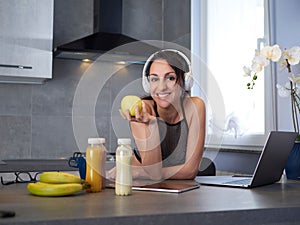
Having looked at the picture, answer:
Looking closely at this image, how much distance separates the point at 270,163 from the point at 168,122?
1.73ft

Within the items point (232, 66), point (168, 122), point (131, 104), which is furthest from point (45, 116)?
point (131, 104)

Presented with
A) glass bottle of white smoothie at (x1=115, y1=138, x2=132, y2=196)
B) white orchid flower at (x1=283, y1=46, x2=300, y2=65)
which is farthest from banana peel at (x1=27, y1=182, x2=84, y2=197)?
white orchid flower at (x1=283, y1=46, x2=300, y2=65)

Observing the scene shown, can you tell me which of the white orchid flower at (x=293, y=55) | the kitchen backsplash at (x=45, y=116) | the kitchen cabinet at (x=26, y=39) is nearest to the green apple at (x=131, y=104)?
the white orchid flower at (x=293, y=55)

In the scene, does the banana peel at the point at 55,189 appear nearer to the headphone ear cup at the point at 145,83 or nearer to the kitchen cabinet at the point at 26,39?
the headphone ear cup at the point at 145,83

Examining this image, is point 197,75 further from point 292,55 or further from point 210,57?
point 292,55

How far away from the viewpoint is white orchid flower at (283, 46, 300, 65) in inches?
75.8

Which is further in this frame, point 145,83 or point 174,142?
point 174,142

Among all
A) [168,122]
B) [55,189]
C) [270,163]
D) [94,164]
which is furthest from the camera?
[168,122]

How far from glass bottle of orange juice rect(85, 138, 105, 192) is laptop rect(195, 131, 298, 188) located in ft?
1.44

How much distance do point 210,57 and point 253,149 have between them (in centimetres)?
98

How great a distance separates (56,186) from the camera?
4.09 feet

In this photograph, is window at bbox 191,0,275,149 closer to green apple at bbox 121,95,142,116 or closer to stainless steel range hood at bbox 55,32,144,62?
stainless steel range hood at bbox 55,32,144,62

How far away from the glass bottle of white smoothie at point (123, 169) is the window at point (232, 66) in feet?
4.33

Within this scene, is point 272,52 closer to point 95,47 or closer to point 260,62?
point 260,62
